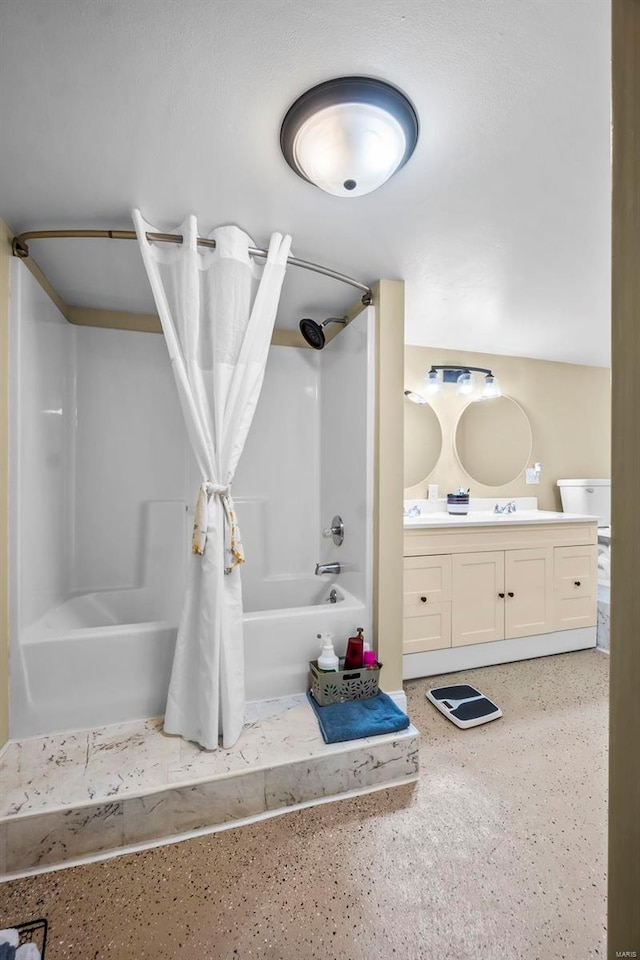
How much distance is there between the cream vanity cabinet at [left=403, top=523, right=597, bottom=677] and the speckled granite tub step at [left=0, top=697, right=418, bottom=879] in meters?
0.84

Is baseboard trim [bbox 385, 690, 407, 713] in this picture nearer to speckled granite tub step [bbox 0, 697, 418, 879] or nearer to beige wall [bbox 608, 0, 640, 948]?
speckled granite tub step [bbox 0, 697, 418, 879]

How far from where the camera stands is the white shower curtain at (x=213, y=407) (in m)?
1.53

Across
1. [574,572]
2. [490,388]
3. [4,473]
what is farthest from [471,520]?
[4,473]

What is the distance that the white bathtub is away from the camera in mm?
1604

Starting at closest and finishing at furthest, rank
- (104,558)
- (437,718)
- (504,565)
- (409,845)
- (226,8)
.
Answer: (226,8) < (409,845) < (437,718) < (104,558) < (504,565)

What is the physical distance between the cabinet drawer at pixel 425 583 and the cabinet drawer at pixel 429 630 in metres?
0.03

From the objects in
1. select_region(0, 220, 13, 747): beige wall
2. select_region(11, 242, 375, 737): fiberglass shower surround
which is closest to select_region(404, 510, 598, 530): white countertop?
select_region(11, 242, 375, 737): fiberglass shower surround

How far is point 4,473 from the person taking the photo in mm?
1552

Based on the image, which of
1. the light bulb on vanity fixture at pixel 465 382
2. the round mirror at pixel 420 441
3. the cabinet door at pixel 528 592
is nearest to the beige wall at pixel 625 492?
the cabinet door at pixel 528 592

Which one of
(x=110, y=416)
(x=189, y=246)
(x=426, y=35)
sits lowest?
(x=110, y=416)

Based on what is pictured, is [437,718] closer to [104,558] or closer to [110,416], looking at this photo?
[104,558]

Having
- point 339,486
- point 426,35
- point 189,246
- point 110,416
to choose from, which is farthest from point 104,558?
point 426,35

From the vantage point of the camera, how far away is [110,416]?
242 centimetres

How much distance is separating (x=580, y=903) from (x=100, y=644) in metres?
1.75
